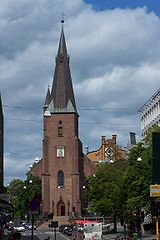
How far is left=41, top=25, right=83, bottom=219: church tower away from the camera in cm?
12950

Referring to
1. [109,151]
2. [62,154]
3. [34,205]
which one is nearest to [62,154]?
[62,154]

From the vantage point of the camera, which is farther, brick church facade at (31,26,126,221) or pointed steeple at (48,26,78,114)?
pointed steeple at (48,26,78,114)

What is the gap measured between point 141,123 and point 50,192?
2633 centimetres

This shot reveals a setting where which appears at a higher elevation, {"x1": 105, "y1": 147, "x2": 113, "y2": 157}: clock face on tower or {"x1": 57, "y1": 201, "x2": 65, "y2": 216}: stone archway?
{"x1": 105, "y1": 147, "x2": 113, "y2": 157}: clock face on tower

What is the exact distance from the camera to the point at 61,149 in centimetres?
13350

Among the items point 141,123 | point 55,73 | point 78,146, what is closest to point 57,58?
point 55,73

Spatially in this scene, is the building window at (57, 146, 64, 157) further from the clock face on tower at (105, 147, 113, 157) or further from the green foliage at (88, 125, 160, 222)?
the green foliage at (88, 125, 160, 222)

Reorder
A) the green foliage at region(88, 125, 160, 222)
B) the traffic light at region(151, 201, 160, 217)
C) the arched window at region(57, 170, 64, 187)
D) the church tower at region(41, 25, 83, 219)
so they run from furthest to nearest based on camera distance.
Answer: the arched window at region(57, 170, 64, 187), the church tower at region(41, 25, 83, 219), the green foliage at region(88, 125, 160, 222), the traffic light at region(151, 201, 160, 217)

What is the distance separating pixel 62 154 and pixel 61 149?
1.11 metres

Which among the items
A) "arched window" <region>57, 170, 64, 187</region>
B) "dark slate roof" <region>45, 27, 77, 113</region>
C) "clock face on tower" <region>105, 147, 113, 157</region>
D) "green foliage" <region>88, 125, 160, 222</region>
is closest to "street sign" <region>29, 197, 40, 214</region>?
"green foliage" <region>88, 125, 160, 222</region>

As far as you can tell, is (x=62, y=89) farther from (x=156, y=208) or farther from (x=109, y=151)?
(x=156, y=208)

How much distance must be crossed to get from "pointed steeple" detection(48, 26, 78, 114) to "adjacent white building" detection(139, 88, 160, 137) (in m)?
24.1

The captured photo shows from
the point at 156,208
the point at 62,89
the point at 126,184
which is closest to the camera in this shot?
the point at 156,208

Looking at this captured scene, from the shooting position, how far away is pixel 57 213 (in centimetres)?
12925
